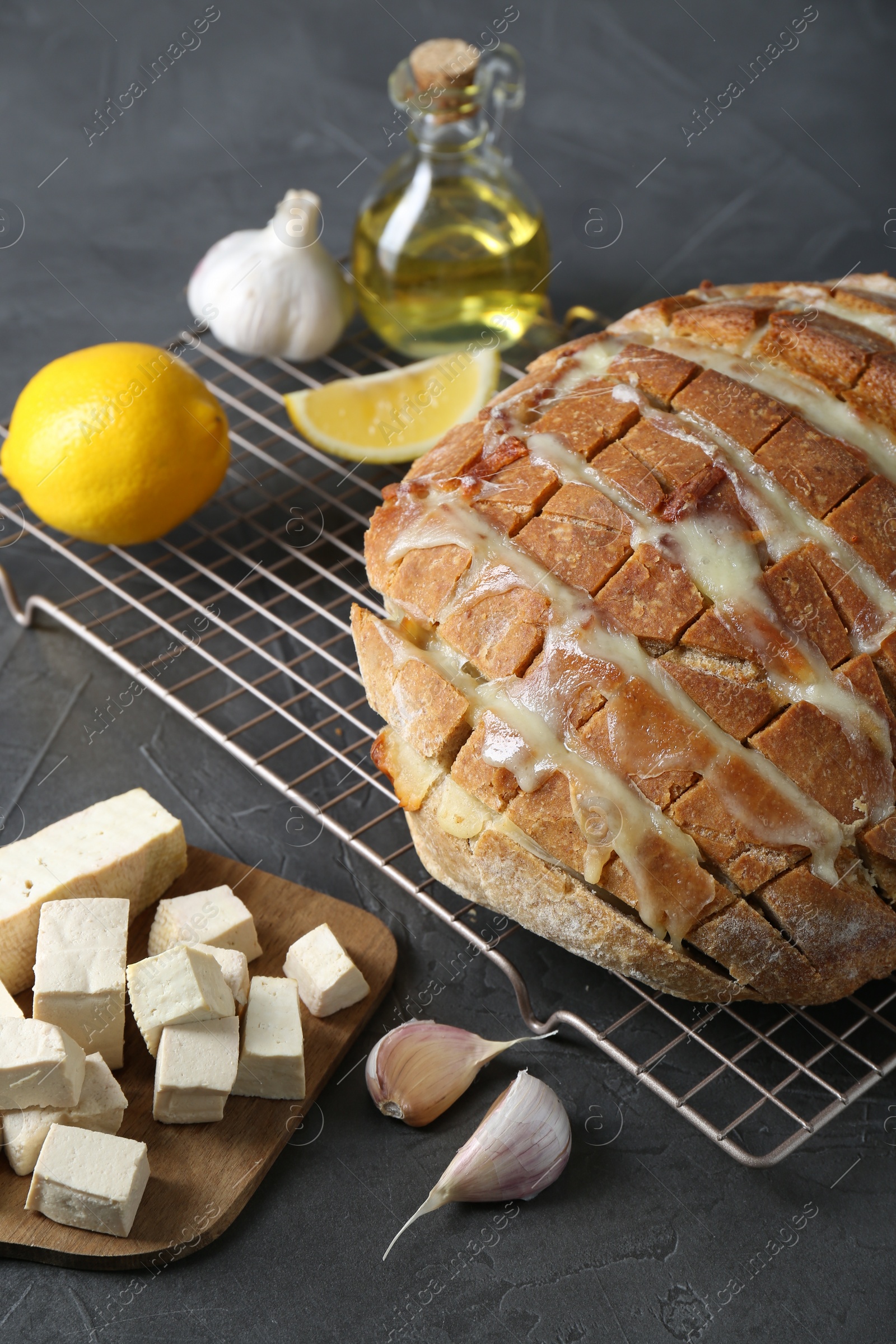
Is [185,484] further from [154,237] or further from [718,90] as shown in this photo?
[718,90]

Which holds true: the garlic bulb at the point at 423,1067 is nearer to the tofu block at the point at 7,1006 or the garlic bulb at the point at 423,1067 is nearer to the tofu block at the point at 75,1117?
the tofu block at the point at 75,1117

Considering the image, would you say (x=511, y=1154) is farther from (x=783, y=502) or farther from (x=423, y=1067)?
(x=783, y=502)

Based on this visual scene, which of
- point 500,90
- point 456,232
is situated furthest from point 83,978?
point 500,90

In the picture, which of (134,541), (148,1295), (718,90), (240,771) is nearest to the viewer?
(148,1295)

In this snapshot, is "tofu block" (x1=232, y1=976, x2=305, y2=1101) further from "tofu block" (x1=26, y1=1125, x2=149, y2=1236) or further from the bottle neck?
the bottle neck

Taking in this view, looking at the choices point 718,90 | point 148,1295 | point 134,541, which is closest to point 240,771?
point 134,541

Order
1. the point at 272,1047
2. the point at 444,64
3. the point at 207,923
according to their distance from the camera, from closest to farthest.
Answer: the point at 272,1047 → the point at 207,923 → the point at 444,64
